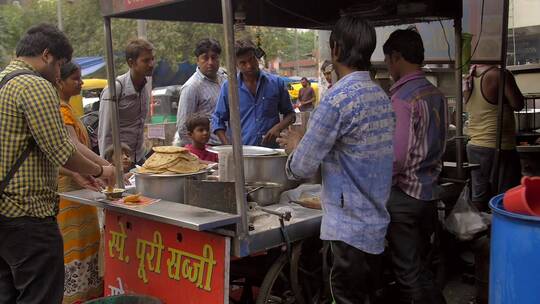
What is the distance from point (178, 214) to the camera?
2455mm

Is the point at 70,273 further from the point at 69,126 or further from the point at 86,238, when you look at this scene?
the point at 69,126

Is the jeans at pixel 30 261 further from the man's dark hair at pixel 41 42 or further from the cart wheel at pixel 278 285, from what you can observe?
the cart wheel at pixel 278 285

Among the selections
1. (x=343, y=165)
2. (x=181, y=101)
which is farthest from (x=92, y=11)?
(x=343, y=165)

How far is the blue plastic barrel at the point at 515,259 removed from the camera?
2061 mm

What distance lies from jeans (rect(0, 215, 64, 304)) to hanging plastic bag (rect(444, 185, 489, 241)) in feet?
7.08

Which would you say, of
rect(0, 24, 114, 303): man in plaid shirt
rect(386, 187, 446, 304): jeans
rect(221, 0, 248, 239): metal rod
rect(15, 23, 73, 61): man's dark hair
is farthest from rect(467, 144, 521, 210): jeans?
rect(15, 23, 73, 61): man's dark hair

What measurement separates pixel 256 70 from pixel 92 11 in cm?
1932

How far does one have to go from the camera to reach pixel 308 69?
133 ft

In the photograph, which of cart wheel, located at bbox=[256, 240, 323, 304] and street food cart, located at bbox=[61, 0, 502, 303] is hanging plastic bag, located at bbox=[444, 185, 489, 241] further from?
cart wheel, located at bbox=[256, 240, 323, 304]

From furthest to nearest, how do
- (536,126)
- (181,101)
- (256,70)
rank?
(536,126), (181,101), (256,70)

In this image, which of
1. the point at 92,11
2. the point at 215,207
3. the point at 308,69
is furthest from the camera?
the point at 308,69

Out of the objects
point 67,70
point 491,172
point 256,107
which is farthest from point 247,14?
point 491,172

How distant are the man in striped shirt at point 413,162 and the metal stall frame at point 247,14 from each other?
81cm

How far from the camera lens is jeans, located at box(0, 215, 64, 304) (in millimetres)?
2445
